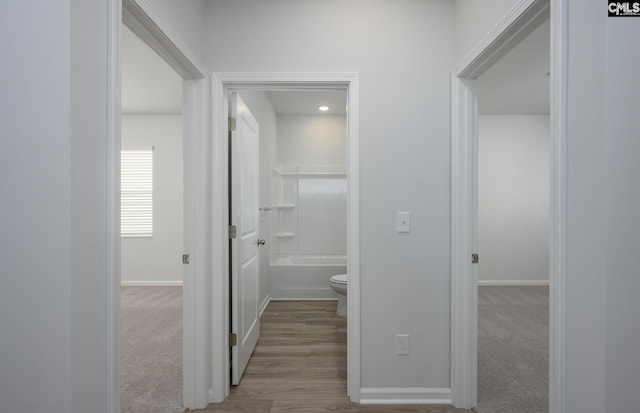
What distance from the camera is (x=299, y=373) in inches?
101

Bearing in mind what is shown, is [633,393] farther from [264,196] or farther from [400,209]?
[264,196]

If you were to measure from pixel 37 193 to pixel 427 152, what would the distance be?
76.3 inches

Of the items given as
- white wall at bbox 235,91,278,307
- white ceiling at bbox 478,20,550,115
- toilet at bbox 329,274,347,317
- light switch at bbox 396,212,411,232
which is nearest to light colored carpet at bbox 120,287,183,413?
white wall at bbox 235,91,278,307

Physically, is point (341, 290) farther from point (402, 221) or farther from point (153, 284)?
point (153, 284)

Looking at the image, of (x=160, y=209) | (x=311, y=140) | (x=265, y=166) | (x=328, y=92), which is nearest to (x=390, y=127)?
(x=328, y=92)

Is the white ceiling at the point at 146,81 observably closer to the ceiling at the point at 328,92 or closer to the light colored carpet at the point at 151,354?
the ceiling at the point at 328,92

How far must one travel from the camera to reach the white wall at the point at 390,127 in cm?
221

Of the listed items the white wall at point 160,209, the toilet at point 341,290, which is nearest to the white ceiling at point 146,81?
the white wall at point 160,209

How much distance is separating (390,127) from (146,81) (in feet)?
10.00

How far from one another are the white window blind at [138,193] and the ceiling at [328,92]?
68 centimetres

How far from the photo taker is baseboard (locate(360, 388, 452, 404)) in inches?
86.7

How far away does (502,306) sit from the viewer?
4176 mm

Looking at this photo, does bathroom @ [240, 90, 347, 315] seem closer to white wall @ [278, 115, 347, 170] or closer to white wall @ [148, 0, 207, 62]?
white wall @ [278, 115, 347, 170]

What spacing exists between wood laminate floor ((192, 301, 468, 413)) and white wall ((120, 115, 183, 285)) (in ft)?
7.27
